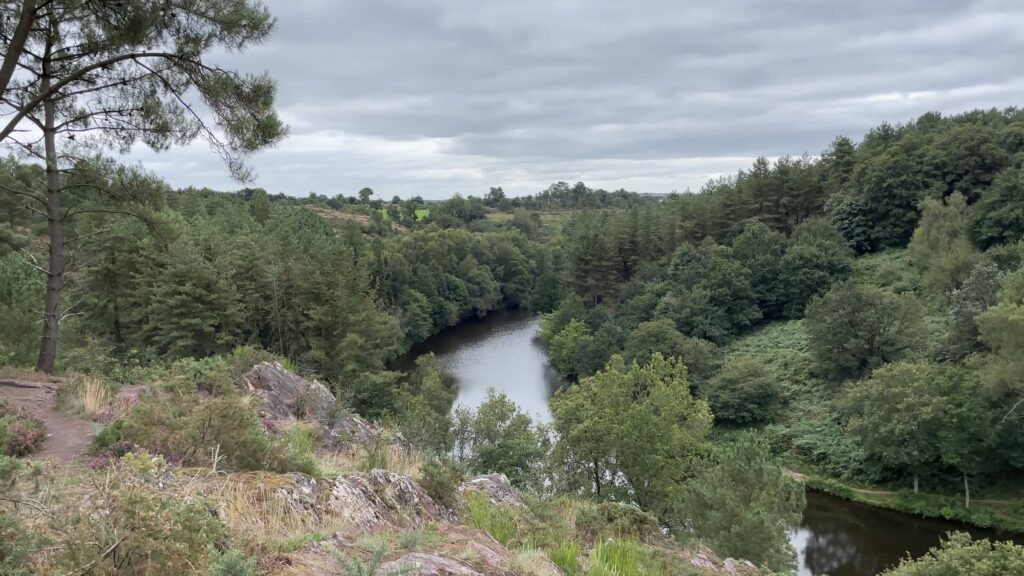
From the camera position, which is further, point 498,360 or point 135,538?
point 498,360

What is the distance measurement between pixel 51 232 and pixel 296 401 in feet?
15.9

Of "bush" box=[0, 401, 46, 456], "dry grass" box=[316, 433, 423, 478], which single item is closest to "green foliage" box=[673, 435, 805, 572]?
"dry grass" box=[316, 433, 423, 478]

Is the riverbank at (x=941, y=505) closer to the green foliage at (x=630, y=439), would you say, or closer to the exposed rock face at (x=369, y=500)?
the green foliage at (x=630, y=439)

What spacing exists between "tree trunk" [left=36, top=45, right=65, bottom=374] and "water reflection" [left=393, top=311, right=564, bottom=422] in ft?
71.9

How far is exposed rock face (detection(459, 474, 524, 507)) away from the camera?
7.09m

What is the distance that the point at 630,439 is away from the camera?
17.7 metres

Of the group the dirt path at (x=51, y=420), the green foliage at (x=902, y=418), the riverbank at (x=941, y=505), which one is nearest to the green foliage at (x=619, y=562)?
the dirt path at (x=51, y=420)

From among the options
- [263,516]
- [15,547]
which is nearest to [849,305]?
[263,516]

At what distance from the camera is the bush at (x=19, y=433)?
5.41m

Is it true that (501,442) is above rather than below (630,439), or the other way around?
below

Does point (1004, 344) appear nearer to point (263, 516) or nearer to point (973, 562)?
point (973, 562)

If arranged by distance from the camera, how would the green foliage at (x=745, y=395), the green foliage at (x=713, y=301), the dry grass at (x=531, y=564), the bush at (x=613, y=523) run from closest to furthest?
1. the dry grass at (x=531, y=564)
2. the bush at (x=613, y=523)
3. the green foliage at (x=745, y=395)
4. the green foliage at (x=713, y=301)

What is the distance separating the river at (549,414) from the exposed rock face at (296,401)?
14.3 metres

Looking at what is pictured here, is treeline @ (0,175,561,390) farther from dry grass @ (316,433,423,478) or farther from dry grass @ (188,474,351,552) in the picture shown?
dry grass @ (188,474,351,552)
